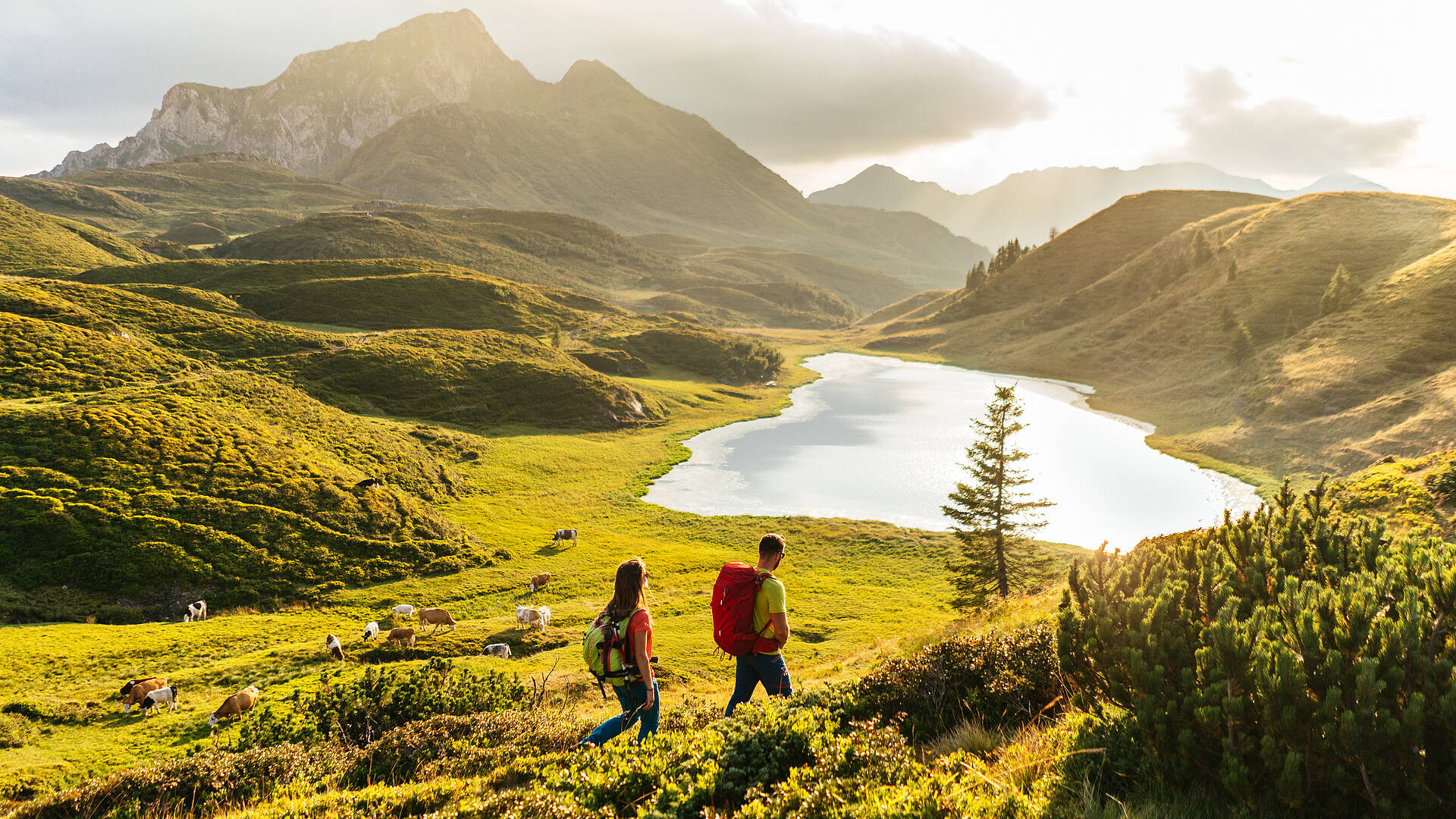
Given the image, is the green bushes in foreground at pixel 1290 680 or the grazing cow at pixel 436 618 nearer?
the green bushes in foreground at pixel 1290 680

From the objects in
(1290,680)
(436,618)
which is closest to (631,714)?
(1290,680)

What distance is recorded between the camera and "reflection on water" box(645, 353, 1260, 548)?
48781 mm

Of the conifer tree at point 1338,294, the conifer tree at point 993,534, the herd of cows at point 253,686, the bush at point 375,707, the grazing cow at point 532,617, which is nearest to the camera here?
the bush at point 375,707

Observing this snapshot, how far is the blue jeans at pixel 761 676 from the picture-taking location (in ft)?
31.1

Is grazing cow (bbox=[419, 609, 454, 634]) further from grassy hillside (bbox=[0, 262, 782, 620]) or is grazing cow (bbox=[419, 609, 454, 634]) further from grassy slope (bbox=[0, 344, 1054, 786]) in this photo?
grassy hillside (bbox=[0, 262, 782, 620])

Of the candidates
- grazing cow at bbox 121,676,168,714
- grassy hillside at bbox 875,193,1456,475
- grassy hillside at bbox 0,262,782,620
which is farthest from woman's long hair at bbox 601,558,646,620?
grassy hillside at bbox 875,193,1456,475

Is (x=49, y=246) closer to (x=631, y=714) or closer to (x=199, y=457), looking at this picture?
(x=199, y=457)

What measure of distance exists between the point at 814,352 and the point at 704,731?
601 ft

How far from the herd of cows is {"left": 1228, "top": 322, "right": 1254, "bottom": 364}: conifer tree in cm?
9611

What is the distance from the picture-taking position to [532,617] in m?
25.4

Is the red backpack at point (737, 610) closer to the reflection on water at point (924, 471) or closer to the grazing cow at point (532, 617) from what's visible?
the grazing cow at point (532, 617)

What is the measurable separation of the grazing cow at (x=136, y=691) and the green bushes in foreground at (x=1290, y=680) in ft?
76.4

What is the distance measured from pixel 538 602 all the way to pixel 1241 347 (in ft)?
321

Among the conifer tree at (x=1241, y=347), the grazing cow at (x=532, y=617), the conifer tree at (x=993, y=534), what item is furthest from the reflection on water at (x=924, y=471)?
the grazing cow at (x=532, y=617)
